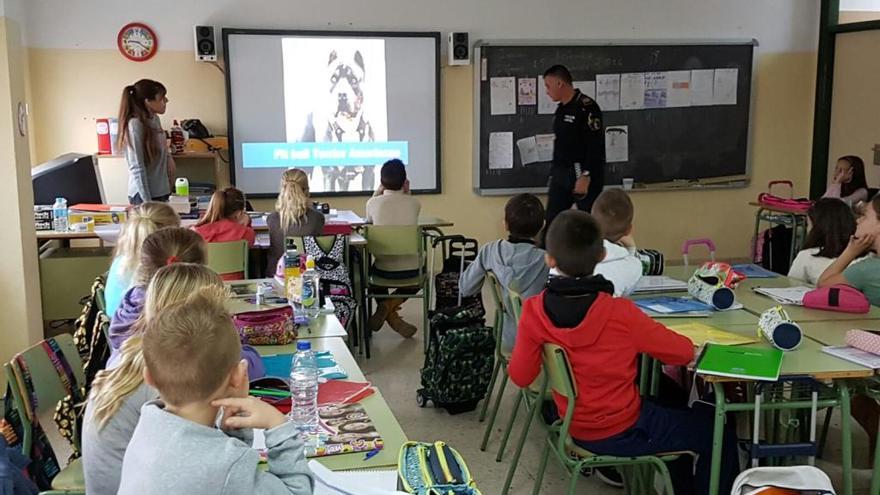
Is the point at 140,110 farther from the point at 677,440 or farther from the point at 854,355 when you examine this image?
the point at 854,355

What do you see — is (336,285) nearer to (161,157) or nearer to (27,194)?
(27,194)

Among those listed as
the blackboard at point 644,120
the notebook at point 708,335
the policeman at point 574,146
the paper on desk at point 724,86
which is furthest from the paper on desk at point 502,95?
the notebook at point 708,335

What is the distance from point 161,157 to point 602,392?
4247mm

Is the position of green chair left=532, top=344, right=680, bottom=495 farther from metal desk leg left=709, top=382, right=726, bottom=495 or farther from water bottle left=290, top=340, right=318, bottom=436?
water bottle left=290, top=340, right=318, bottom=436

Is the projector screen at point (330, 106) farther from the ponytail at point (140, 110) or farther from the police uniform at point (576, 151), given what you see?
the police uniform at point (576, 151)

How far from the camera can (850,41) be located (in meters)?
7.67

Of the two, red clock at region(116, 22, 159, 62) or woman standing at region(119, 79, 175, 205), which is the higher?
red clock at region(116, 22, 159, 62)

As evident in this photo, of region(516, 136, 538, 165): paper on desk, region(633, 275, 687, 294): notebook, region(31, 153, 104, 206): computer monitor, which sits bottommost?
region(633, 275, 687, 294): notebook

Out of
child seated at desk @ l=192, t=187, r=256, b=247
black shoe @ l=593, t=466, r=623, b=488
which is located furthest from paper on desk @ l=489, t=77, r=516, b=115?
black shoe @ l=593, t=466, r=623, b=488

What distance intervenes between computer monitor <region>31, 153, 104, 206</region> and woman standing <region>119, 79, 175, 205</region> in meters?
0.33

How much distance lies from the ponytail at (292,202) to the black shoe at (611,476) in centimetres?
237

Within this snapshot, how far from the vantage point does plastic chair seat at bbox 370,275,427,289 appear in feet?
16.8

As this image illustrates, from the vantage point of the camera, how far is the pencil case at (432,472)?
163 centimetres

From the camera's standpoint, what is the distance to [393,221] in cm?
538
